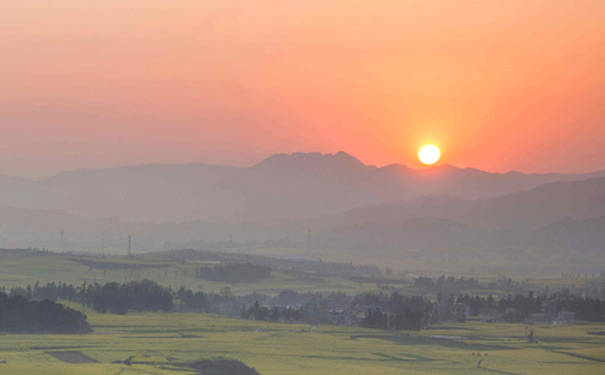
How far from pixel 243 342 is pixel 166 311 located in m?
37.5

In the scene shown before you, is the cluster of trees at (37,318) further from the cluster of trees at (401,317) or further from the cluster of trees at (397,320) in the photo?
the cluster of trees at (401,317)

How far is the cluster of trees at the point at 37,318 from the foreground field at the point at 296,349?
3343 mm

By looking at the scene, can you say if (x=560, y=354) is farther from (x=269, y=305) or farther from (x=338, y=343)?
(x=269, y=305)

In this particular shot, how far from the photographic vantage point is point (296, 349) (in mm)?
108250

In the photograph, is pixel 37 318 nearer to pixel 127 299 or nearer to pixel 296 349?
pixel 127 299

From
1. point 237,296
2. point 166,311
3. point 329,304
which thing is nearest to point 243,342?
point 166,311

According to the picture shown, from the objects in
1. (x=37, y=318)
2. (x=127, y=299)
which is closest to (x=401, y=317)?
(x=127, y=299)

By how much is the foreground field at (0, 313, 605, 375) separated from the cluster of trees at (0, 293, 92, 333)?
334cm

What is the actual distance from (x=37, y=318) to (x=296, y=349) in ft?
97.0

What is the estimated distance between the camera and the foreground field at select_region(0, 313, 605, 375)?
94731 millimetres

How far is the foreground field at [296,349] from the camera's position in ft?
311

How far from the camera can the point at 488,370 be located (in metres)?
96.5

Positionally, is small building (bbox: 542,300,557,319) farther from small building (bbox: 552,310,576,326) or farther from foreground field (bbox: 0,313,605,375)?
foreground field (bbox: 0,313,605,375)

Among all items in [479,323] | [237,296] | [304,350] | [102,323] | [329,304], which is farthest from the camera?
[237,296]
